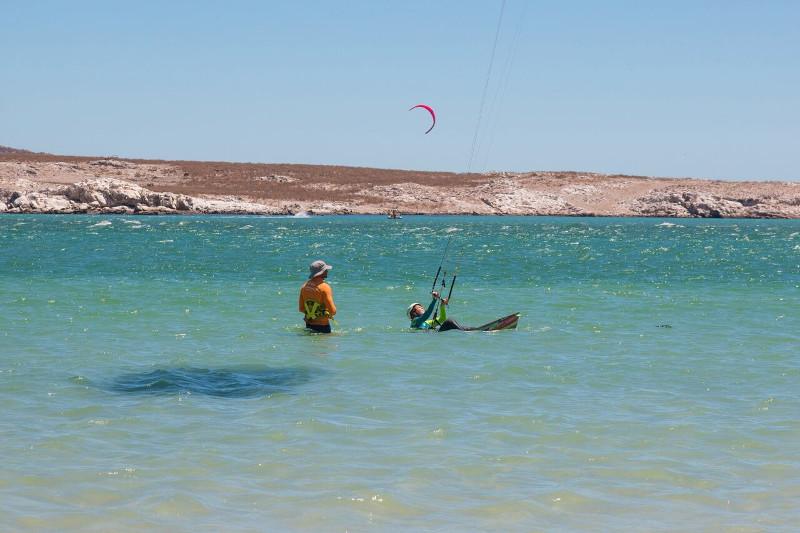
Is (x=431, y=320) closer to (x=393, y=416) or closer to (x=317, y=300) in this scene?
(x=317, y=300)

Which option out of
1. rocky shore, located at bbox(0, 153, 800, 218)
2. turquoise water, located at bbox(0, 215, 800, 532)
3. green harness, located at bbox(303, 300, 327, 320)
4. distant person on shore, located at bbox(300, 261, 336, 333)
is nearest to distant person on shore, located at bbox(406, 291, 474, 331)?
turquoise water, located at bbox(0, 215, 800, 532)

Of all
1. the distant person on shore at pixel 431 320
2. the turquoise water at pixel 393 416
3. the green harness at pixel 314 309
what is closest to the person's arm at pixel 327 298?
the green harness at pixel 314 309

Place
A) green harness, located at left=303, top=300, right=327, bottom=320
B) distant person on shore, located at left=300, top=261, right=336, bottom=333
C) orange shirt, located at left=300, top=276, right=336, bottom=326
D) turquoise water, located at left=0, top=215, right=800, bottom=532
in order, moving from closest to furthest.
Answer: turquoise water, located at left=0, top=215, right=800, bottom=532
distant person on shore, located at left=300, top=261, right=336, bottom=333
orange shirt, located at left=300, top=276, right=336, bottom=326
green harness, located at left=303, top=300, right=327, bottom=320

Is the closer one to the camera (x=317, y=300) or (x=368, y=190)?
(x=317, y=300)

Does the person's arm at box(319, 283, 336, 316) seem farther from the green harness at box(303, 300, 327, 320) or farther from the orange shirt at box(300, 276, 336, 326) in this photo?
the green harness at box(303, 300, 327, 320)

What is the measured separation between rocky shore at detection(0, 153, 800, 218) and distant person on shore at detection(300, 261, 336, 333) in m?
86.1

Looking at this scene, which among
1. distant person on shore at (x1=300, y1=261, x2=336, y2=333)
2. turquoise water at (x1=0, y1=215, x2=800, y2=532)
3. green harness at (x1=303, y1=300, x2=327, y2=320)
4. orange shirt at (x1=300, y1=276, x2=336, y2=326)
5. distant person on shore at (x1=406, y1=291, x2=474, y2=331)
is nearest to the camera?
turquoise water at (x1=0, y1=215, x2=800, y2=532)

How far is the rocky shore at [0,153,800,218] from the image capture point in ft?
350

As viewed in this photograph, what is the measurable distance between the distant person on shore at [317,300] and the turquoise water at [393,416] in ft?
1.44

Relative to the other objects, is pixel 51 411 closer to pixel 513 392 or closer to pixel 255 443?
pixel 255 443

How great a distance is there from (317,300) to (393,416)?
20.6 ft

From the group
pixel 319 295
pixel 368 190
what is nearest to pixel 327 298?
pixel 319 295

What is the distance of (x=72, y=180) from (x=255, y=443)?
11715 centimetres

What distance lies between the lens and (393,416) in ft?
34.3
